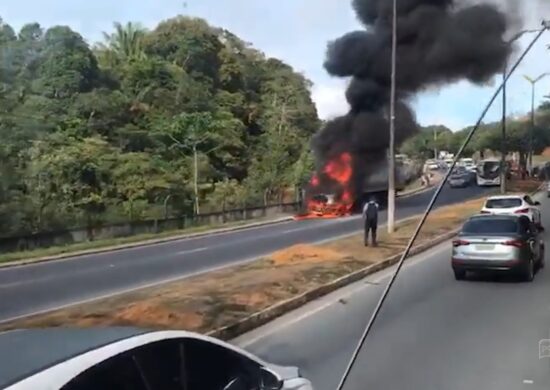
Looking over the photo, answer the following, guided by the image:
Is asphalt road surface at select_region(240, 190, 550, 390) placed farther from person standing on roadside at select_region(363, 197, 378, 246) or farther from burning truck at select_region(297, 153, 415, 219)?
burning truck at select_region(297, 153, 415, 219)

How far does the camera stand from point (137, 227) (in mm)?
29516

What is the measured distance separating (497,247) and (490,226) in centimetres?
65

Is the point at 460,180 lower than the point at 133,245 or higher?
higher

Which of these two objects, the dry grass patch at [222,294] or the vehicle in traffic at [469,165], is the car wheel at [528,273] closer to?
the dry grass patch at [222,294]

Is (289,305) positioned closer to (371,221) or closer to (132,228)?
(371,221)

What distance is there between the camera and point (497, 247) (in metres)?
13.9

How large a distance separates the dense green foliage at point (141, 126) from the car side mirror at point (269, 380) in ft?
73.5

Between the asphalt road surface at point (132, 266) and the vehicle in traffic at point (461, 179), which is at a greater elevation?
the vehicle in traffic at point (461, 179)

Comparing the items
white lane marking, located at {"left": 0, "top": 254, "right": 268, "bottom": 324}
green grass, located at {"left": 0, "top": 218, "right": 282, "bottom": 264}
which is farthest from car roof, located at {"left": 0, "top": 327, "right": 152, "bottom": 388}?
green grass, located at {"left": 0, "top": 218, "right": 282, "bottom": 264}

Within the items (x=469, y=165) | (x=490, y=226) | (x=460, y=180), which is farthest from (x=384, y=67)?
(x=469, y=165)

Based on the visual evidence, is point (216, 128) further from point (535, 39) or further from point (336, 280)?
point (535, 39)

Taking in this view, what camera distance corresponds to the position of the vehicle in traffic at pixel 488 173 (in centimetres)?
5451

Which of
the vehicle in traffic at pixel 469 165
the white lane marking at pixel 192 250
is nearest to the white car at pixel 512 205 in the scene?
the white lane marking at pixel 192 250

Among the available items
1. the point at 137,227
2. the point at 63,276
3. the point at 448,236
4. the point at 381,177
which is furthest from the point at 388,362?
the point at 381,177
